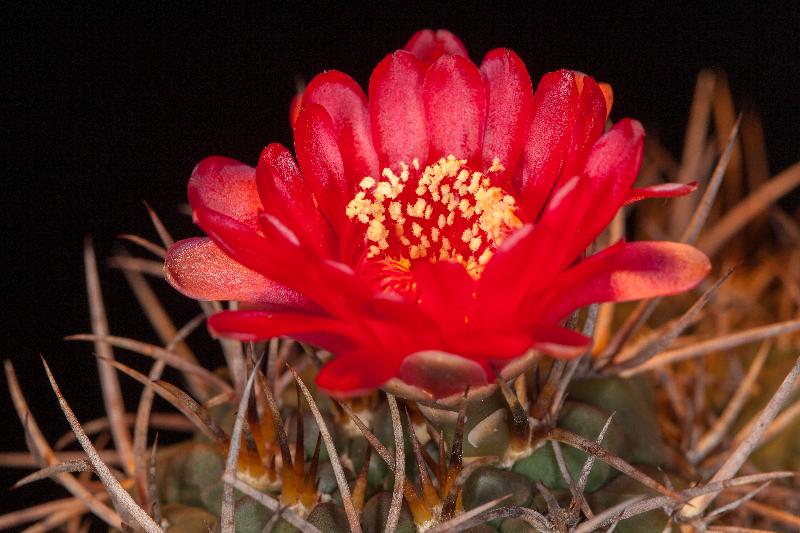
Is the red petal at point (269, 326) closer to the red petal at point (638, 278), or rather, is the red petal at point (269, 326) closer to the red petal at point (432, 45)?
the red petal at point (638, 278)

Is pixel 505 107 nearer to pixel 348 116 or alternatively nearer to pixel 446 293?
pixel 348 116

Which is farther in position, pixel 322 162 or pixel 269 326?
pixel 322 162

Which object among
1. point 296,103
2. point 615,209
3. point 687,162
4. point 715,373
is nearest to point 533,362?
point 615,209

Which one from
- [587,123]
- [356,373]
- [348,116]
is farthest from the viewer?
[348,116]

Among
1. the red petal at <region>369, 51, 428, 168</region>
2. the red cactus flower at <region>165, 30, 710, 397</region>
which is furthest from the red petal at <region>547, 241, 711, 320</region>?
the red petal at <region>369, 51, 428, 168</region>

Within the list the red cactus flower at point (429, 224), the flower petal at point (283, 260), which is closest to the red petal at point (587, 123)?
the red cactus flower at point (429, 224)

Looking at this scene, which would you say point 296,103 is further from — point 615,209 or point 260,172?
point 615,209

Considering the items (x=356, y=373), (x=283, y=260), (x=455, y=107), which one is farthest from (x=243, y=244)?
(x=455, y=107)

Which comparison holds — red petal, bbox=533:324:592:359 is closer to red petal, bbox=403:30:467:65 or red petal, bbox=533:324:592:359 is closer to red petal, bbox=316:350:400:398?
red petal, bbox=316:350:400:398
